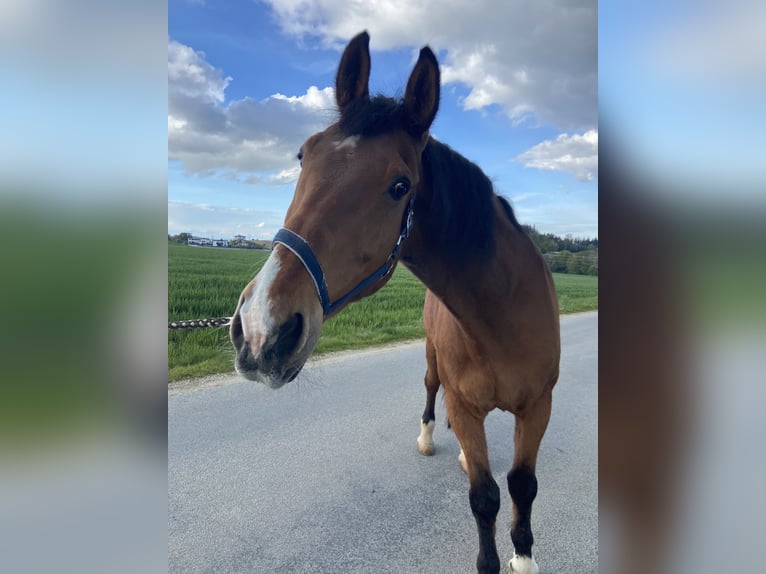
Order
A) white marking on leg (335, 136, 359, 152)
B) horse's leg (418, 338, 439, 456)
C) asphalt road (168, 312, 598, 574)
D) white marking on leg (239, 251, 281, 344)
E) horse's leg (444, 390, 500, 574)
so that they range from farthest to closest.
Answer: horse's leg (418, 338, 439, 456) → asphalt road (168, 312, 598, 574) → horse's leg (444, 390, 500, 574) → white marking on leg (335, 136, 359, 152) → white marking on leg (239, 251, 281, 344)

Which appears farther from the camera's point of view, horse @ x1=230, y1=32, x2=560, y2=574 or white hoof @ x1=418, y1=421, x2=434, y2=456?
white hoof @ x1=418, y1=421, x2=434, y2=456

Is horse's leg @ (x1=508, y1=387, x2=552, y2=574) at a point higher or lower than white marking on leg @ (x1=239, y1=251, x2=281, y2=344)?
lower

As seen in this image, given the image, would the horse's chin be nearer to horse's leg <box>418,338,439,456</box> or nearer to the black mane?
the black mane

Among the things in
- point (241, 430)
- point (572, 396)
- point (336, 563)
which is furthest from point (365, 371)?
point (336, 563)

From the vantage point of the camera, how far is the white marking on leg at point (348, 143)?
5.02ft

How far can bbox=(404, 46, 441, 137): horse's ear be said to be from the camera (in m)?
1.65

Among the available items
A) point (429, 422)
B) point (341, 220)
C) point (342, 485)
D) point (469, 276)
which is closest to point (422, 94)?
point (341, 220)

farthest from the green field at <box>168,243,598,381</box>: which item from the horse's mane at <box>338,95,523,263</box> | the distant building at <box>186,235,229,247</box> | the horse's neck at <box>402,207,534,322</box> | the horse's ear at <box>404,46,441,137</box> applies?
the horse's ear at <box>404,46,441,137</box>

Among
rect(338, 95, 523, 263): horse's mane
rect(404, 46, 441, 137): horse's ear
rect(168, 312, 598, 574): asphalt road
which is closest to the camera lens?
rect(404, 46, 441, 137): horse's ear

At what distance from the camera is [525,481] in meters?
2.33

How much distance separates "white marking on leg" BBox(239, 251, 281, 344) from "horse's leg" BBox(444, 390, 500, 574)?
1.45 metres

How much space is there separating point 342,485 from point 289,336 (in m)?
2.13

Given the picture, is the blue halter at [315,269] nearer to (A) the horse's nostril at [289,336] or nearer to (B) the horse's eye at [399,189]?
(A) the horse's nostril at [289,336]

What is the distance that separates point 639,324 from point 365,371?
4.99 metres
